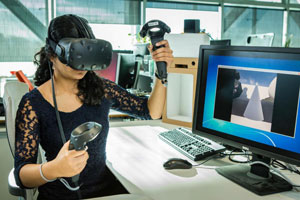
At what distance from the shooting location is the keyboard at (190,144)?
1.22 m

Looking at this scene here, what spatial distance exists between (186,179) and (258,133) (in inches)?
11.1

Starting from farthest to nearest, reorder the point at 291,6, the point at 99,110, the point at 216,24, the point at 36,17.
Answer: the point at 291,6
the point at 216,24
the point at 36,17
the point at 99,110

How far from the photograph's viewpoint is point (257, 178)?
1032mm

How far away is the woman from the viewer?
39.4 inches

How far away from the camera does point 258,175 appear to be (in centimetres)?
105

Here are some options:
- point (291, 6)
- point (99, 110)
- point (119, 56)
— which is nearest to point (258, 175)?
point (99, 110)

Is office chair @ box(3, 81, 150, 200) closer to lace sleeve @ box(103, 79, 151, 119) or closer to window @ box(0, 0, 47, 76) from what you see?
lace sleeve @ box(103, 79, 151, 119)

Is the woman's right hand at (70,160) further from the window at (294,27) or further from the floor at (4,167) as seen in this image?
the window at (294,27)

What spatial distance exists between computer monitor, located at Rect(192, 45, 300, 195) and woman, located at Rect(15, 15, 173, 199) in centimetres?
20

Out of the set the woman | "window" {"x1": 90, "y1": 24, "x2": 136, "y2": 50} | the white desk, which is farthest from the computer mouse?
"window" {"x1": 90, "y1": 24, "x2": 136, "y2": 50}

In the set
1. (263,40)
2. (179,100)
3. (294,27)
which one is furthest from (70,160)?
(294,27)

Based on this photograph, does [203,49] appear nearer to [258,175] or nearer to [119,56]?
[258,175]

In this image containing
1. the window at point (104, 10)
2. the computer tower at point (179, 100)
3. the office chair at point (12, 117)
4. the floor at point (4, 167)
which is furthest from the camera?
the window at point (104, 10)

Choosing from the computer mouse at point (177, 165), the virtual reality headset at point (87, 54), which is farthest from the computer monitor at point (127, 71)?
the virtual reality headset at point (87, 54)
